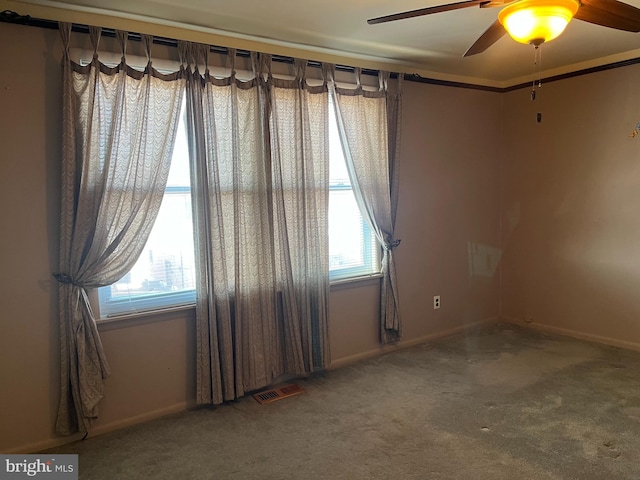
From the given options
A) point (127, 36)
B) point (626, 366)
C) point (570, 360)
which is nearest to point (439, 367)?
point (570, 360)

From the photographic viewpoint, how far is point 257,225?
125 inches

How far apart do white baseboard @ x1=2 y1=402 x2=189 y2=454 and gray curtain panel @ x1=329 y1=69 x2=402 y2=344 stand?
1710 millimetres

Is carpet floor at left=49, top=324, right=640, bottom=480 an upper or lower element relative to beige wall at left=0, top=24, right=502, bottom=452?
lower

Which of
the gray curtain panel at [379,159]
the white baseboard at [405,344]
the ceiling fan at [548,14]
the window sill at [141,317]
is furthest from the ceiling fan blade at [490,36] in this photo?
the white baseboard at [405,344]

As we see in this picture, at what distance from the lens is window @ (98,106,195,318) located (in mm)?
2879

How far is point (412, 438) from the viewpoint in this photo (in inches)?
104

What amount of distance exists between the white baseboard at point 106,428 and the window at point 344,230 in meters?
1.45

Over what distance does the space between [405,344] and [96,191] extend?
8.92 ft

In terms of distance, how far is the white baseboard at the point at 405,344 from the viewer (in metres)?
3.75

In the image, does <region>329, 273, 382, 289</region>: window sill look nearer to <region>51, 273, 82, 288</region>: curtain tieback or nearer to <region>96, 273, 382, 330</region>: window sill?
<region>96, 273, 382, 330</region>: window sill

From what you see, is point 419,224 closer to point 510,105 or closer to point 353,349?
point 353,349

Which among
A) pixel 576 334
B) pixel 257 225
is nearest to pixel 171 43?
pixel 257 225

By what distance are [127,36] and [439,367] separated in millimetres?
3035

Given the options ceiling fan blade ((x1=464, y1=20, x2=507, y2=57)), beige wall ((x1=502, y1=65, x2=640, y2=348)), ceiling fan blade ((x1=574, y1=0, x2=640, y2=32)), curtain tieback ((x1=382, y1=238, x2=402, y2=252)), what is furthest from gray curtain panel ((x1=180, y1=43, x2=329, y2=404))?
beige wall ((x1=502, y1=65, x2=640, y2=348))
